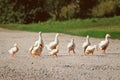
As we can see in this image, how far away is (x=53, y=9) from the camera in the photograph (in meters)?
64.0

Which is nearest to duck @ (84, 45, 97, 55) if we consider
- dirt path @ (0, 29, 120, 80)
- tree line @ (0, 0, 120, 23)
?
dirt path @ (0, 29, 120, 80)

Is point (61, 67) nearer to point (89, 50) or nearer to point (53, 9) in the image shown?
point (89, 50)

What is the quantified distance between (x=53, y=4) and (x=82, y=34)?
27.2m

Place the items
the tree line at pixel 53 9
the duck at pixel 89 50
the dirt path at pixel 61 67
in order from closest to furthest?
the dirt path at pixel 61 67 < the duck at pixel 89 50 < the tree line at pixel 53 9

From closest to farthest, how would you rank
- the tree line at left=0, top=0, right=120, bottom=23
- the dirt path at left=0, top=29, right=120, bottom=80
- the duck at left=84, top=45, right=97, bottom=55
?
1. the dirt path at left=0, top=29, right=120, bottom=80
2. the duck at left=84, top=45, right=97, bottom=55
3. the tree line at left=0, top=0, right=120, bottom=23

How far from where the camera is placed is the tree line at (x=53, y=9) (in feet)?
199

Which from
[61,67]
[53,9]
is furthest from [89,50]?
[53,9]

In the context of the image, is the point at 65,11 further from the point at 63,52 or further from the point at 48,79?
the point at 48,79

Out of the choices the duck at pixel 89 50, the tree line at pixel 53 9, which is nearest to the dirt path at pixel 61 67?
the duck at pixel 89 50

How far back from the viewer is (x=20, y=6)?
6119cm

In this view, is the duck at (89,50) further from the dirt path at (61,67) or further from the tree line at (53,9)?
the tree line at (53,9)

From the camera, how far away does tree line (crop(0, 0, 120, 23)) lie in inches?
2384

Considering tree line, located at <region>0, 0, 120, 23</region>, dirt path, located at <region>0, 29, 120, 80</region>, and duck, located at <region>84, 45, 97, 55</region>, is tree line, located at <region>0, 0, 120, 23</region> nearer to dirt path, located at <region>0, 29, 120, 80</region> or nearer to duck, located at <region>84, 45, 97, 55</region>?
dirt path, located at <region>0, 29, 120, 80</region>

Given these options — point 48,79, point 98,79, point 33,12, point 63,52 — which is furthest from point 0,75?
point 33,12
